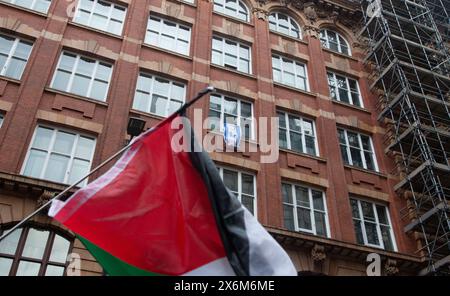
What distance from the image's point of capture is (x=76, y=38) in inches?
709

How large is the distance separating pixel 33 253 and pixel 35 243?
314mm

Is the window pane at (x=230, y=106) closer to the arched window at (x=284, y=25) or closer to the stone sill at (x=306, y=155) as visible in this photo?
the stone sill at (x=306, y=155)

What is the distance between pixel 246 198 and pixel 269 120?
4.28m

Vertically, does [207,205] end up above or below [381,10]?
below

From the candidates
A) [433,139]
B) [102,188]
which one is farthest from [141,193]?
[433,139]

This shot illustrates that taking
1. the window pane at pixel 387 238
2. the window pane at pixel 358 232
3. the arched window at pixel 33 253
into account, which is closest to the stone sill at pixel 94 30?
the arched window at pixel 33 253

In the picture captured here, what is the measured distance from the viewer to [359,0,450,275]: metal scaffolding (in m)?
17.3

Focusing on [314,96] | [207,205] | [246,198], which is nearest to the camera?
[207,205]

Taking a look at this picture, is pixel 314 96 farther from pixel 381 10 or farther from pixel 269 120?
pixel 381 10

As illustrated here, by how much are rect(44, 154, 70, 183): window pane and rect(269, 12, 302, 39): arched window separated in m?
14.0

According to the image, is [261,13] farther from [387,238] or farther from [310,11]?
[387,238]

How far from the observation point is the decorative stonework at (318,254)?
14844mm

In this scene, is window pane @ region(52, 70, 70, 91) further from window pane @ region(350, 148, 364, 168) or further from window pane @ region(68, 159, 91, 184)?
window pane @ region(350, 148, 364, 168)
